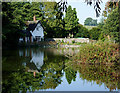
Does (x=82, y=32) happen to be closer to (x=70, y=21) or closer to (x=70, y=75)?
(x=70, y=21)

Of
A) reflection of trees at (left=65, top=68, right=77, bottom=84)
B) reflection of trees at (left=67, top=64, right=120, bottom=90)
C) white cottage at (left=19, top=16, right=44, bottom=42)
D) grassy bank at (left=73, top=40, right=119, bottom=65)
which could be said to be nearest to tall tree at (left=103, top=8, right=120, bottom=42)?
white cottage at (left=19, top=16, right=44, bottom=42)

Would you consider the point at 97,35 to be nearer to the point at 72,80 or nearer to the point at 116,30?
the point at 116,30

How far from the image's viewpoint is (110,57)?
14.8m

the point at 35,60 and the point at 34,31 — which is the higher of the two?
the point at 34,31

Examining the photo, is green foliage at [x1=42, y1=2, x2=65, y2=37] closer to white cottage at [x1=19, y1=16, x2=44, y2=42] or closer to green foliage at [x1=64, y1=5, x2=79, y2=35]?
green foliage at [x1=64, y1=5, x2=79, y2=35]

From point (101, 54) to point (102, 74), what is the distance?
3.08 m

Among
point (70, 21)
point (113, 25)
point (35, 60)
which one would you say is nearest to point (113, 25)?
point (113, 25)

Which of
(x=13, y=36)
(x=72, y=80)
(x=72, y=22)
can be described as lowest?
(x=72, y=80)

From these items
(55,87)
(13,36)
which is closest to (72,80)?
(55,87)

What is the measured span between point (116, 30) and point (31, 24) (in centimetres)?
2142

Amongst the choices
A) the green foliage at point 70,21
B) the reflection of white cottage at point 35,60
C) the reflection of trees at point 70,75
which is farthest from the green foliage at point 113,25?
the reflection of trees at point 70,75

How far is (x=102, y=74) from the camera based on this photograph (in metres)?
12.2

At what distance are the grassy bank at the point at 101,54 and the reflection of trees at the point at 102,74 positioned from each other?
774 millimetres

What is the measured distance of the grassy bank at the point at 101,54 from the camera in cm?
1481
